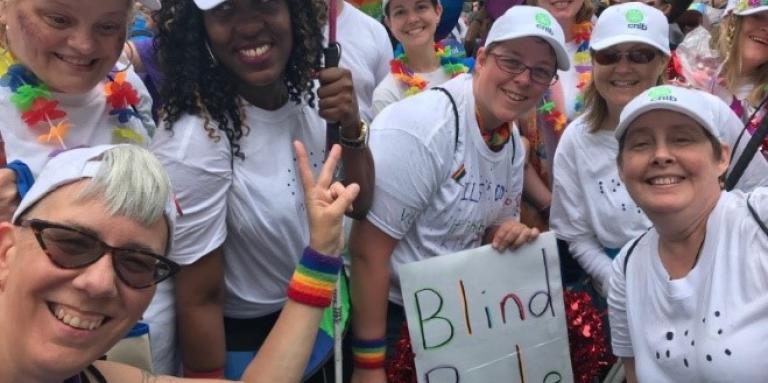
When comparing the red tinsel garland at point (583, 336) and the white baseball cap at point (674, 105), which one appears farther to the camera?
the red tinsel garland at point (583, 336)

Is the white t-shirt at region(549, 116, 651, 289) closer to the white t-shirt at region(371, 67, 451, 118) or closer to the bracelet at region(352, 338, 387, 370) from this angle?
the white t-shirt at region(371, 67, 451, 118)

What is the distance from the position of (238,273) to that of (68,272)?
96cm

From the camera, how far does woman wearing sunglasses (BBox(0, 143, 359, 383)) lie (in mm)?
1455

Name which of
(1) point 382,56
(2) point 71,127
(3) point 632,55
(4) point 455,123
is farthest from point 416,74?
(2) point 71,127

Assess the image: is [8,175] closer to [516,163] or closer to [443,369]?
[443,369]

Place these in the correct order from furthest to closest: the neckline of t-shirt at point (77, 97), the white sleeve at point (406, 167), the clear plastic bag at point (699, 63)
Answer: the clear plastic bag at point (699, 63), the white sleeve at point (406, 167), the neckline of t-shirt at point (77, 97)

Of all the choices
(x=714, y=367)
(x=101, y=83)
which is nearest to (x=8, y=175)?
(x=101, y=83)

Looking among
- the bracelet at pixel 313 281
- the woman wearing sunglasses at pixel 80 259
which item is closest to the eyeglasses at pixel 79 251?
the woman wearing sunglasses at pixel 80 259

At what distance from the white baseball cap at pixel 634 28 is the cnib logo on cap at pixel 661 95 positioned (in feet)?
3.03

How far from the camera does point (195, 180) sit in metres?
2.15

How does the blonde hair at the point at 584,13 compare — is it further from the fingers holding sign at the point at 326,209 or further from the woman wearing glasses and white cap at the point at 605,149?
the fingers holding sign at the point at 326,209

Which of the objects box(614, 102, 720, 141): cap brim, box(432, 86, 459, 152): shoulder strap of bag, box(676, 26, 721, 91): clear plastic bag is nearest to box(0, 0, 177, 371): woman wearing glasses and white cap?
box(432, 86, 459, 152): shoulder strap of bag

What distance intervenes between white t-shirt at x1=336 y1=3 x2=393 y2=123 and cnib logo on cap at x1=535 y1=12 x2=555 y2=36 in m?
1.04

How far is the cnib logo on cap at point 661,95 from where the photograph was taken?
2.19 metres
